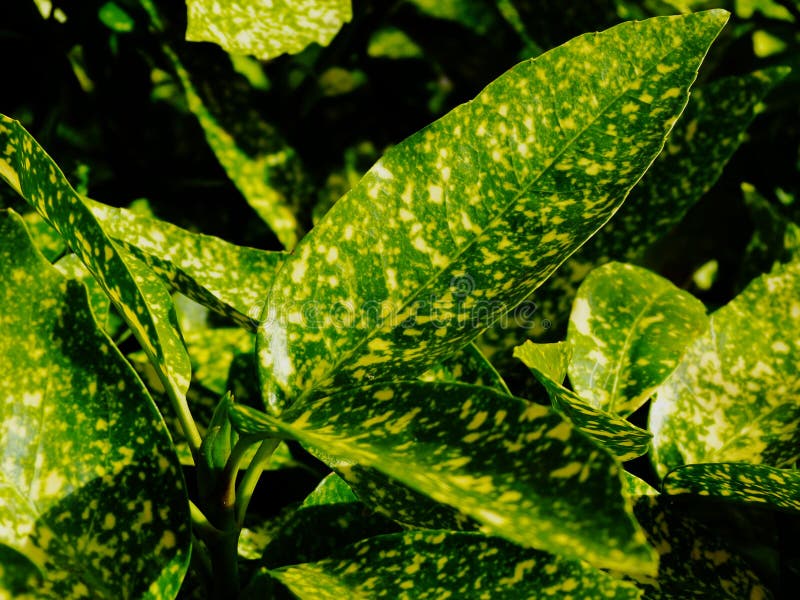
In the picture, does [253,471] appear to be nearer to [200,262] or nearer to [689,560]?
[200,262]

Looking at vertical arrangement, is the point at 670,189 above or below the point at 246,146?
below

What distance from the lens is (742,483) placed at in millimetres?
637

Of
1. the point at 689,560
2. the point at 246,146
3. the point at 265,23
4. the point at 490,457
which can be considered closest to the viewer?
the point at 490,457

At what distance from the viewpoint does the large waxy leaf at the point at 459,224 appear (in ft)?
1.84

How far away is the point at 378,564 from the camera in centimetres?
57

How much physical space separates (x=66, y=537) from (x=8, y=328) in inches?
6.3

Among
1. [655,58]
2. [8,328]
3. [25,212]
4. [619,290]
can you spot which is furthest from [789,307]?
[25,212]

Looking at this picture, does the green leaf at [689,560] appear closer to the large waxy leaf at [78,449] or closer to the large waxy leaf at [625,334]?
the large waxy leaf at [625,334]

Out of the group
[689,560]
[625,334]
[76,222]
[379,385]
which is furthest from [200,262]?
[689,560]

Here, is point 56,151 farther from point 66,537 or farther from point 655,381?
point 655,381

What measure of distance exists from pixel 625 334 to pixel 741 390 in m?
0.14

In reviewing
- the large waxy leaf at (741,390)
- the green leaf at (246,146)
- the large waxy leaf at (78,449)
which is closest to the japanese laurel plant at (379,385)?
the large waxy leaf at (78,449)

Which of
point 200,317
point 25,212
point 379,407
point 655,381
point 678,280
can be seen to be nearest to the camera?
point 379,407

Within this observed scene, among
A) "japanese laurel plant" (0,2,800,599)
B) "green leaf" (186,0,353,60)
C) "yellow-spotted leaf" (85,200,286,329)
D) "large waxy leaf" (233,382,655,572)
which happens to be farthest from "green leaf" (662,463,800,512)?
"green leaf" (186,0,353,60)
